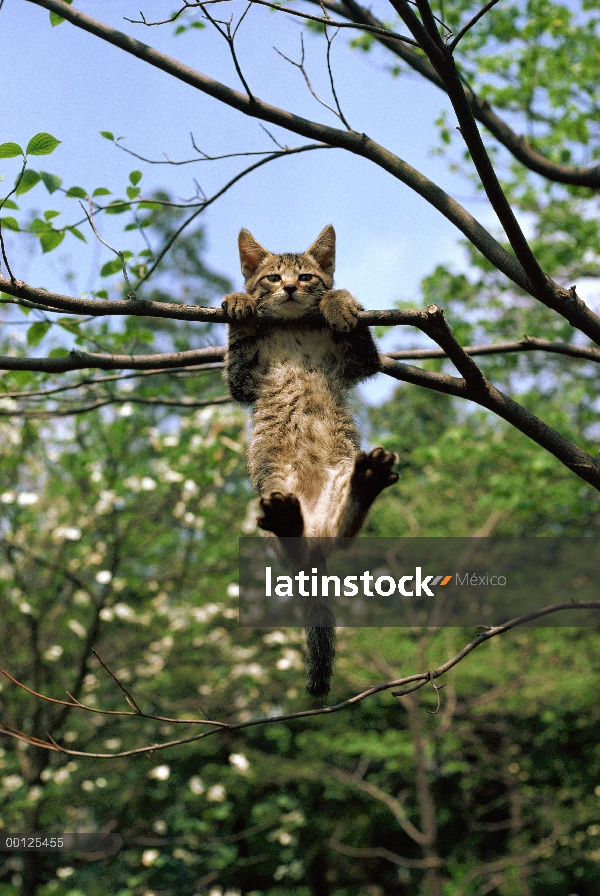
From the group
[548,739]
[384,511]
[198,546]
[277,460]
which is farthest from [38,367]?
[548,739]

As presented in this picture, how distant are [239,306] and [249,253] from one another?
107 centimetres

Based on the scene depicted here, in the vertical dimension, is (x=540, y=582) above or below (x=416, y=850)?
above

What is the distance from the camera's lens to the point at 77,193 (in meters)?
3.88

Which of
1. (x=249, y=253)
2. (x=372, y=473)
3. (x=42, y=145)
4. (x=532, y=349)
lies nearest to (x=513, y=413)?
(x=372, y=473)

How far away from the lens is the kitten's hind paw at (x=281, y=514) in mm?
2797

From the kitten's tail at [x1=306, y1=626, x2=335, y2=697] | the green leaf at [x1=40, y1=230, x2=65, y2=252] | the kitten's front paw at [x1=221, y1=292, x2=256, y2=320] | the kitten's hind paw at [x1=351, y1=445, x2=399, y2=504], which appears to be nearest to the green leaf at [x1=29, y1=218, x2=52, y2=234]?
the green leaf at [x1=40, y1=230, x2=65, y2=252]

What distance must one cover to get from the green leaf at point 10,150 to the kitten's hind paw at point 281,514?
1.73 meters

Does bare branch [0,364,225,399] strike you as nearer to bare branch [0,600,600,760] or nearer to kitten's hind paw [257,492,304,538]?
kitten's hind paw [257,492,304,538]

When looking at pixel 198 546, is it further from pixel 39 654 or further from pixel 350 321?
pixel 350 321

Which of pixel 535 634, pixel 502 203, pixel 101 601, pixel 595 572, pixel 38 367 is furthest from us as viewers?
pixel 535 634

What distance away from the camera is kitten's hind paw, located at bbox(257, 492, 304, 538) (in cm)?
280

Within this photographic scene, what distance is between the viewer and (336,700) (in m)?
10.6

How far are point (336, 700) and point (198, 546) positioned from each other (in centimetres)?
340

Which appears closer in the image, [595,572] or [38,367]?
[38,367]
